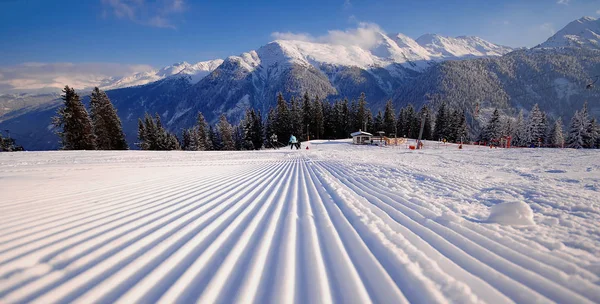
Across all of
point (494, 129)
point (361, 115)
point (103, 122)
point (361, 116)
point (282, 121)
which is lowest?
point (494, 129)

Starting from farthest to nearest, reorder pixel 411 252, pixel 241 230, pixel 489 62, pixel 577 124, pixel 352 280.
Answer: pixel 489 62
pixel 577 124
pixel 241 230
pixel 411 252
pixel 352 280

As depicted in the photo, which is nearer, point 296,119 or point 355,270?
point 355,270

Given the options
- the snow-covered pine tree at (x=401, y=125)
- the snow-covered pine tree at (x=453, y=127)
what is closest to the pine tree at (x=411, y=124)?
the snow-covered pine tree at (x=401, y=125)

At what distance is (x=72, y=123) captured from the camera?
2356 cm

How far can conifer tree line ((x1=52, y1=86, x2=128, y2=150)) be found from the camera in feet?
76.7

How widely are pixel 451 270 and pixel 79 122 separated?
3368 cm

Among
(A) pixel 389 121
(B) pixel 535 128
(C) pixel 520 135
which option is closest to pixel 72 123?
(A) pixel 389 121

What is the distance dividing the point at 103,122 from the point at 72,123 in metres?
3.75

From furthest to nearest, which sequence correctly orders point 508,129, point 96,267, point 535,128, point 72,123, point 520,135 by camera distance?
1. point 508,129
2. point 520,135
3. point 535,128
4. point 72,123
5. point 96,267

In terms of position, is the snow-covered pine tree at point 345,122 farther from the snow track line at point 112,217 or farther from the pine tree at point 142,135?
the snow track line at point 112,217

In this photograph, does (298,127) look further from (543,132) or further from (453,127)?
(543,132)

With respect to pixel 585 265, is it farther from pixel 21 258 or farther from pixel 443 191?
pixel 21 258

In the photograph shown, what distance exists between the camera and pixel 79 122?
23.8 m

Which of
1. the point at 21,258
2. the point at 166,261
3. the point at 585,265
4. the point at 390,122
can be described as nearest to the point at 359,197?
the point at 585,265
